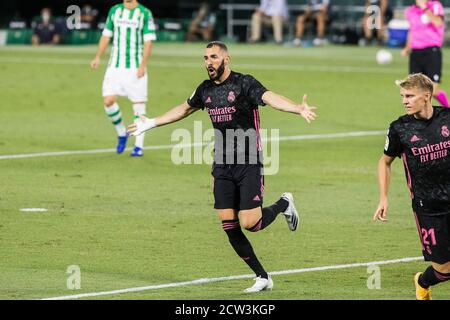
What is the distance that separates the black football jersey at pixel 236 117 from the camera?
1155cm

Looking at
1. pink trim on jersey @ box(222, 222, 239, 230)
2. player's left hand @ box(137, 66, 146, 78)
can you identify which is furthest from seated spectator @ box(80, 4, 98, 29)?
pink trim on jersey @ box(222, 222, 239, 230)

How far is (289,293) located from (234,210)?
965mm

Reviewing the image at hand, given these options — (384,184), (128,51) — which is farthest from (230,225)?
(128,51)

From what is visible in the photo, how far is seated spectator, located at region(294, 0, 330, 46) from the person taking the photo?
45.8 metres

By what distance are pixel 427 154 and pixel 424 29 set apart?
13.9m

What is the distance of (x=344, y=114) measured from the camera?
26922 millimetres

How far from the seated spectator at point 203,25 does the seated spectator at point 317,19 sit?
331cm

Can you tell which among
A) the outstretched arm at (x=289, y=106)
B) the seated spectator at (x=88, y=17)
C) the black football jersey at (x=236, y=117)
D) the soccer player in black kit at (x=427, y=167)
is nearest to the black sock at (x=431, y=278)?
the soccer player in black kit at (x=427, y=167)

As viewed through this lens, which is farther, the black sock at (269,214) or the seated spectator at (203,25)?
the seated spectator at (203,25)

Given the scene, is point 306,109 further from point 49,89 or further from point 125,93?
point 49,89

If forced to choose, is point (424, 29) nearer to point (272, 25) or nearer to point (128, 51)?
point (128, 51)

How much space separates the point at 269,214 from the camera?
39.2 ft

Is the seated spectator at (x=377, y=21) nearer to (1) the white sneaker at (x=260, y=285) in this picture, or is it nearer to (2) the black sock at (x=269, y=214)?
(2) the black sock at (x=269, y=214)

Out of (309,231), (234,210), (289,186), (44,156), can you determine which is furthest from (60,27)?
(234,210)
